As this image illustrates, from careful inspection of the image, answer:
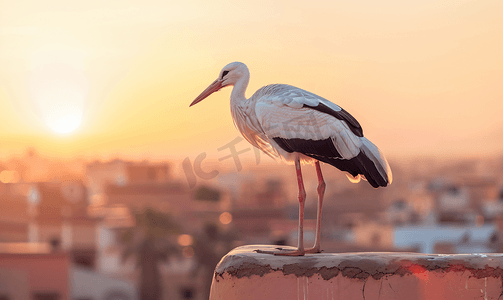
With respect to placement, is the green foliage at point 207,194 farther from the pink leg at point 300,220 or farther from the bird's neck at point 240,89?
the pink leg at point 300,220

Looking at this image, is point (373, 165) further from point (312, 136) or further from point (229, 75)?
point (229, 75)

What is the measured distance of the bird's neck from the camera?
579cm

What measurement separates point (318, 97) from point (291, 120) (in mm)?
309

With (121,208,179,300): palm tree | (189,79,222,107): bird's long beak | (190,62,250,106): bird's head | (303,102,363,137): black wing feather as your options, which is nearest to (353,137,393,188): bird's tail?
(303,102,363,137): black wing feather

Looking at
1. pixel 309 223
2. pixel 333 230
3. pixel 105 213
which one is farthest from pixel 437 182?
A: pixel 105 213

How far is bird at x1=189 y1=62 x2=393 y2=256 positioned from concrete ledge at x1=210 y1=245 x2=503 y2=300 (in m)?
0.32

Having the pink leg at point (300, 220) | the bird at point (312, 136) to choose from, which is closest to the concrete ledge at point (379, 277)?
the pink leg at point (300, 220)

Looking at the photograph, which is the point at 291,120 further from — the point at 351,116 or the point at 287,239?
the point at 287,239

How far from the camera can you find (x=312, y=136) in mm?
5277

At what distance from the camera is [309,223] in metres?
39.8

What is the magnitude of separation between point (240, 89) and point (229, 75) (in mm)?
187

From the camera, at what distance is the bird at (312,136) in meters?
5.20

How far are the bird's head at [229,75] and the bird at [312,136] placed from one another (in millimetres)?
427

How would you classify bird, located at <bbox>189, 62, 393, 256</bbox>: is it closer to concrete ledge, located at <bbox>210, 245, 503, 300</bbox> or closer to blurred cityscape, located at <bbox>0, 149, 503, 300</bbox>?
concrete ledge, located at <bbox>210, 245, 503, 300</bbox>
